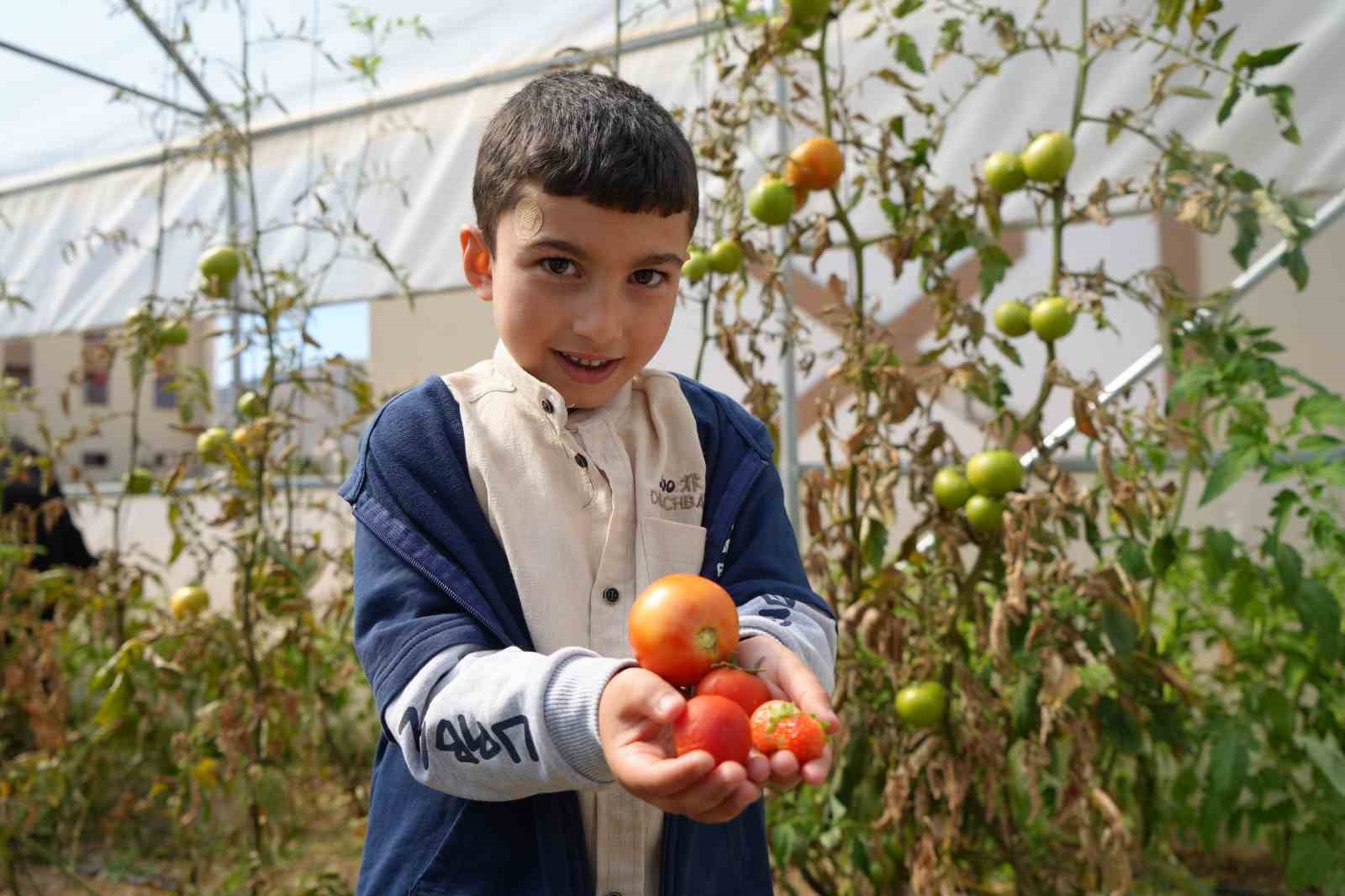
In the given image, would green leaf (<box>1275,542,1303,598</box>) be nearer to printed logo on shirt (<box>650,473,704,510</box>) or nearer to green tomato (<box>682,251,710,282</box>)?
green tomato (<box>682,251,710,282</box>)

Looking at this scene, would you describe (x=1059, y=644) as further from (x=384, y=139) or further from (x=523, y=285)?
(x=384, y=139)

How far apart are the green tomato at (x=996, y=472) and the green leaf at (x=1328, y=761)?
2.22 ft

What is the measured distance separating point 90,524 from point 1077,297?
162 inches

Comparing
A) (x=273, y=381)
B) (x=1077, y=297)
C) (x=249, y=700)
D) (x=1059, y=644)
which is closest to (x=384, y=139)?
(x=273, y=381)

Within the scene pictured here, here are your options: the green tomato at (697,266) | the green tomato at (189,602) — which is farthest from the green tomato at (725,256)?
the green tomato at (189,602)

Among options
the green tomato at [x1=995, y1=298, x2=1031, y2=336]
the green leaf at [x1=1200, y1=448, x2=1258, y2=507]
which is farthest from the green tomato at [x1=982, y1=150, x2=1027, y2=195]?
the green leaf at [x1=1200, y1=448, x2=1258, y2=507]

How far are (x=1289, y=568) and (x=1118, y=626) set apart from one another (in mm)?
296

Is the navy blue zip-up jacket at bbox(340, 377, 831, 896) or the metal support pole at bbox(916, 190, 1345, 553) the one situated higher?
the metal support pole at bbox(916, 190, 1345, 553)

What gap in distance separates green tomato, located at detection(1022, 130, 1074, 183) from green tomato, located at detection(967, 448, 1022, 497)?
0.42 meters

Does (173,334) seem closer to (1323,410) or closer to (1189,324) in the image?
(1189,324)

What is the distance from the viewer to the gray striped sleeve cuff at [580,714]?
2.35 ft

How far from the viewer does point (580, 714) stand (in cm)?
72

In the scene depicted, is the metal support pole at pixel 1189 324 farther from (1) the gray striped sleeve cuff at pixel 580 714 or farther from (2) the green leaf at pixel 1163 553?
(1) the gray striped sleeve cuff at pixel 580 714

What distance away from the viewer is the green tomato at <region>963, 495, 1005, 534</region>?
1.59m
